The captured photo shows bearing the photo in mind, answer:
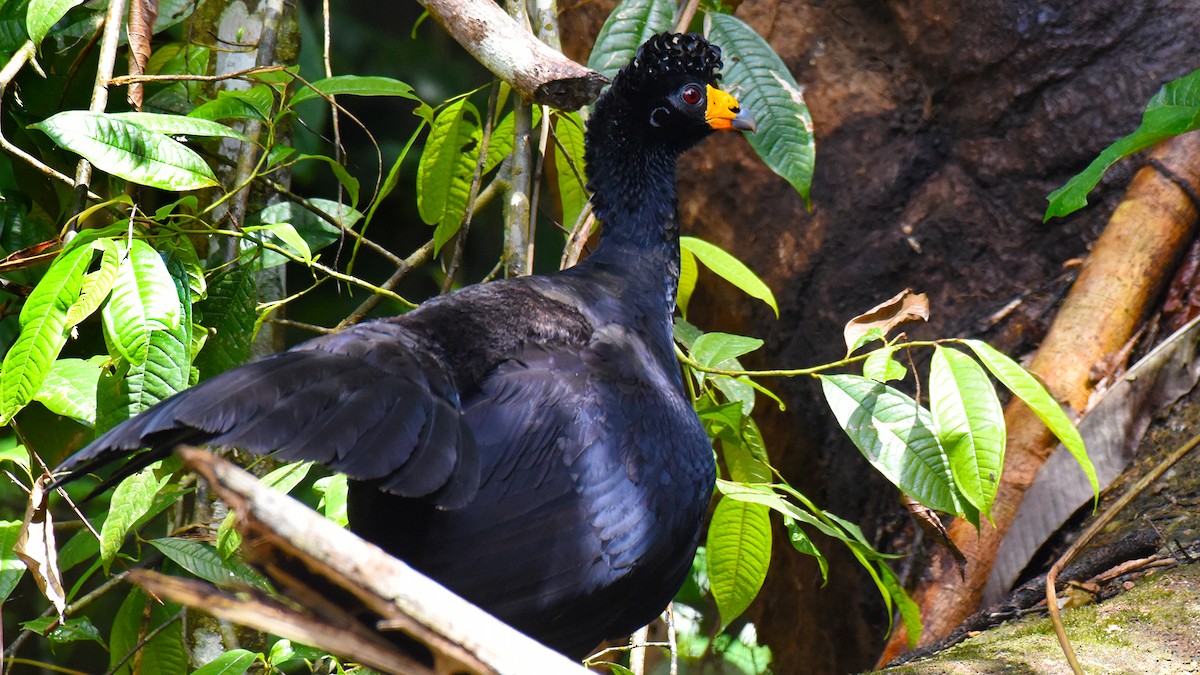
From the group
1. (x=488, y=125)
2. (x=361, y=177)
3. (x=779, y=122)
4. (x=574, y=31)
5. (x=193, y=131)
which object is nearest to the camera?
(x=193, y=131)

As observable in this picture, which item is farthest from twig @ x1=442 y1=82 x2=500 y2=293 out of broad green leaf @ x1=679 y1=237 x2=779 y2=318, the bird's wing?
the bird's wing

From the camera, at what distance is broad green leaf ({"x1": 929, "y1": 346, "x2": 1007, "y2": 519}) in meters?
1.95

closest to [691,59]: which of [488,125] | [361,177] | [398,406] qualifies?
[488,125]

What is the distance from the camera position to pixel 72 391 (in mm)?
2020

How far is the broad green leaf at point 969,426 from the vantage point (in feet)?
6.39

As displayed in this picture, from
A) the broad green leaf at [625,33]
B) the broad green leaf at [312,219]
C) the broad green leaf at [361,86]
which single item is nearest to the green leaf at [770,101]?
the broad green leaf at [625,33]

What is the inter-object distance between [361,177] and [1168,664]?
11.9 ft

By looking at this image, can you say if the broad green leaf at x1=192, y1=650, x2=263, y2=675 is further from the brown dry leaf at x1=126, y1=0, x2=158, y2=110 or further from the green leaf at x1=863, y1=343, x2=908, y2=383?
the green leaf at x1=863, y1=343, x2=908, y2=383

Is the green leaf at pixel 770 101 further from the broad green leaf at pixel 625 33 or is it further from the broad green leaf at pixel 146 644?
the broad green leaf at pixel 146 644

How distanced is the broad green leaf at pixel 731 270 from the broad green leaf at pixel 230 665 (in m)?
1.37

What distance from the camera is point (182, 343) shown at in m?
1.91

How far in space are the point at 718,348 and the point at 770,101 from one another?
62cm

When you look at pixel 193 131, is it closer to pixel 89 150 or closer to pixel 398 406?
pixel 89 150

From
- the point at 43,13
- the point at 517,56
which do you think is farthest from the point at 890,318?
the point at 43,13
